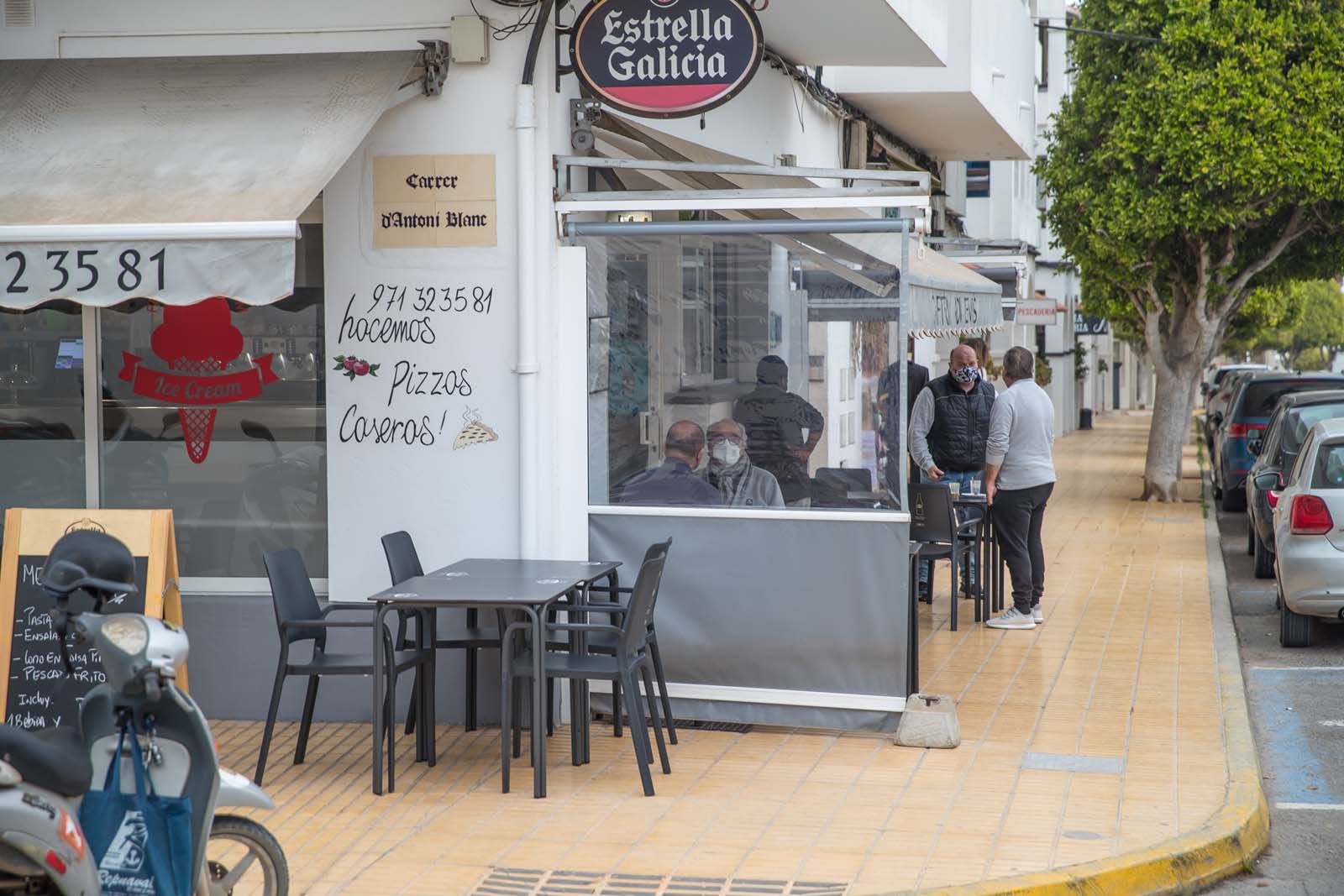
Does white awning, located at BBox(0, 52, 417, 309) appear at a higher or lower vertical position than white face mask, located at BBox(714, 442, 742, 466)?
higher

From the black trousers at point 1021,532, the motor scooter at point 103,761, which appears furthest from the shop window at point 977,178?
the motor scooter at point 103,761

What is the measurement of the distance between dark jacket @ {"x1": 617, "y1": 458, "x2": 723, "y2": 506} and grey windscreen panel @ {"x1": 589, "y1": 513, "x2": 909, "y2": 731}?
11cm

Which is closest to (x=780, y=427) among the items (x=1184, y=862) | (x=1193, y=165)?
(x=1184, y=862)

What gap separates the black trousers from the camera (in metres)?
10.7

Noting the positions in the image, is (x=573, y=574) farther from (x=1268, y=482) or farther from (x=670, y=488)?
(x=1268, y=482)

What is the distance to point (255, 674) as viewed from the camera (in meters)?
8.13

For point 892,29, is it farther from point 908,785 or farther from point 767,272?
point 908,785

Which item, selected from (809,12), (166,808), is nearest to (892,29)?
(809,12)

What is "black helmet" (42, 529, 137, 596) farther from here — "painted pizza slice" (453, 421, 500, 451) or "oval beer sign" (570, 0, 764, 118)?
"oval beer sign" (570, 0, 764, 118)

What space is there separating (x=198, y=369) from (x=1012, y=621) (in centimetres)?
595

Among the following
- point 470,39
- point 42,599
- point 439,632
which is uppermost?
point 470,39

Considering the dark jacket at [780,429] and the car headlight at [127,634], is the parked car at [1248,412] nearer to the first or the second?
the dark jacket at [780,429]

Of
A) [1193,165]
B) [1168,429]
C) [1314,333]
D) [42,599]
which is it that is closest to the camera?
[42,599]

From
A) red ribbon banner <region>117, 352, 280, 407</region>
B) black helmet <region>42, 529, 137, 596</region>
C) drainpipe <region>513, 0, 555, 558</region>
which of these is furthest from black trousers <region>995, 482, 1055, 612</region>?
black helmet <region>42, 529, 137, 596</region>
